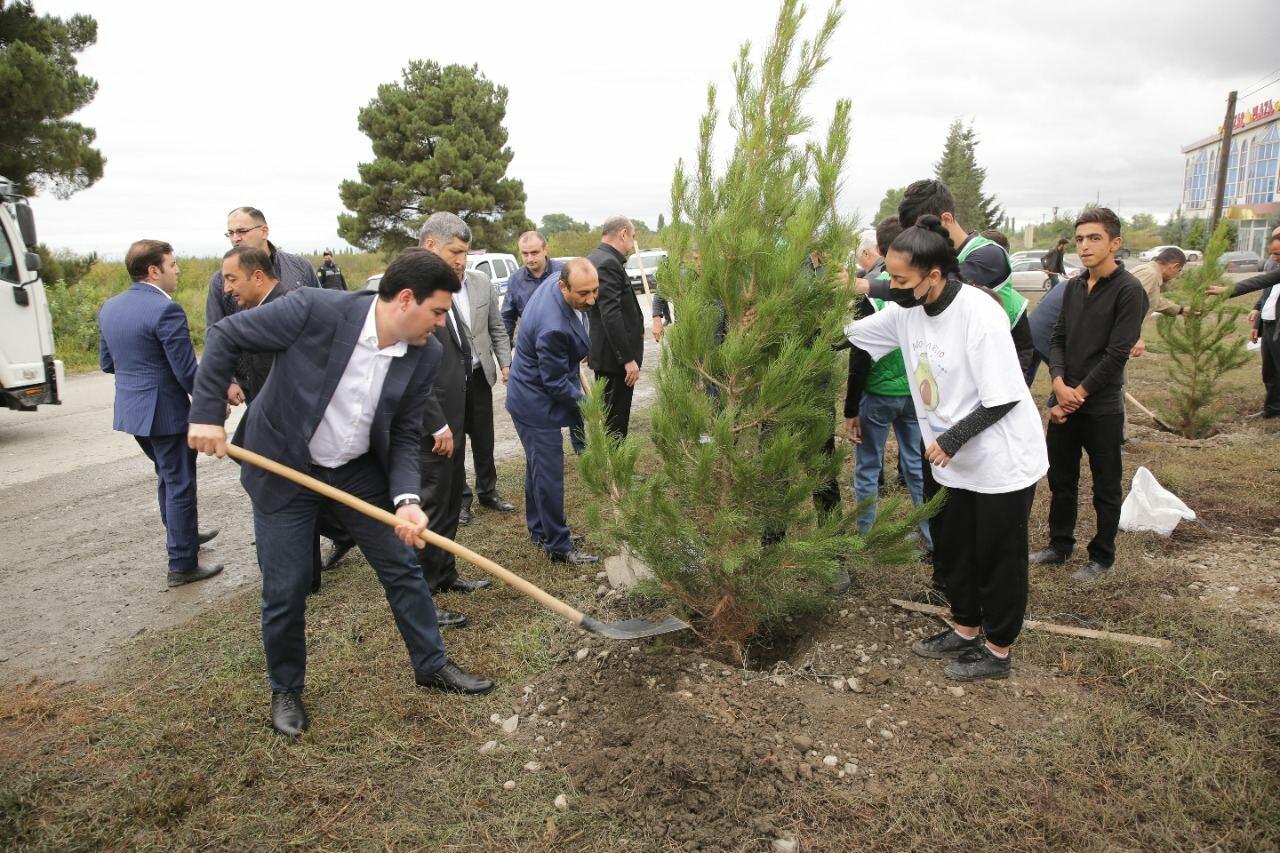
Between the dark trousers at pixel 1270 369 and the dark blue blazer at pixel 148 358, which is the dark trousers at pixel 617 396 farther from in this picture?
the dark trousers at pixel 1270 369

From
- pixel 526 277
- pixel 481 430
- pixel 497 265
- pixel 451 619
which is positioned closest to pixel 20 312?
pixel 526 277

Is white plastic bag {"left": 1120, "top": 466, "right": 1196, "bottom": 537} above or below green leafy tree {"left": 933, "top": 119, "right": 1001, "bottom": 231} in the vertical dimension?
below

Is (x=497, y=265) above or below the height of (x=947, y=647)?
above

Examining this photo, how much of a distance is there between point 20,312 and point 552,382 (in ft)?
21.9

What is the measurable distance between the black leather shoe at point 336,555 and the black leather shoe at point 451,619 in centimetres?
110

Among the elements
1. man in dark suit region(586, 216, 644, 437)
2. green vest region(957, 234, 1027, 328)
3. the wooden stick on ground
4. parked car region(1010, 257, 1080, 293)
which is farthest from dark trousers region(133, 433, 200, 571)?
parked car region(1010, 257, 1080, 293)

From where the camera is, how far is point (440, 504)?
13.0 ft

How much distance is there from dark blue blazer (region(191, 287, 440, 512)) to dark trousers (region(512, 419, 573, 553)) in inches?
59.9

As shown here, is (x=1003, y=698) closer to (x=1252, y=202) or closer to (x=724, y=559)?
(x=724, y=559)

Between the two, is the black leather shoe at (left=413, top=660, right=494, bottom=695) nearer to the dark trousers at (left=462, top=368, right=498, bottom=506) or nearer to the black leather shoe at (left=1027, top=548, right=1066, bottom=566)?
the dark trousers at (left=462, top=368, right=498, bottom=506)

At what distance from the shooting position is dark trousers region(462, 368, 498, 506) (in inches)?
203

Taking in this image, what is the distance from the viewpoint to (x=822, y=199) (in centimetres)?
292

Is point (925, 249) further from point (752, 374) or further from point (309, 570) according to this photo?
point (309, 570)

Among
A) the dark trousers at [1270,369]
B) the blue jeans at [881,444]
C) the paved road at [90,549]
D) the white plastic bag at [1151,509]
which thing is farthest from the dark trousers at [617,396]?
the dark trousers at [1270,369]
